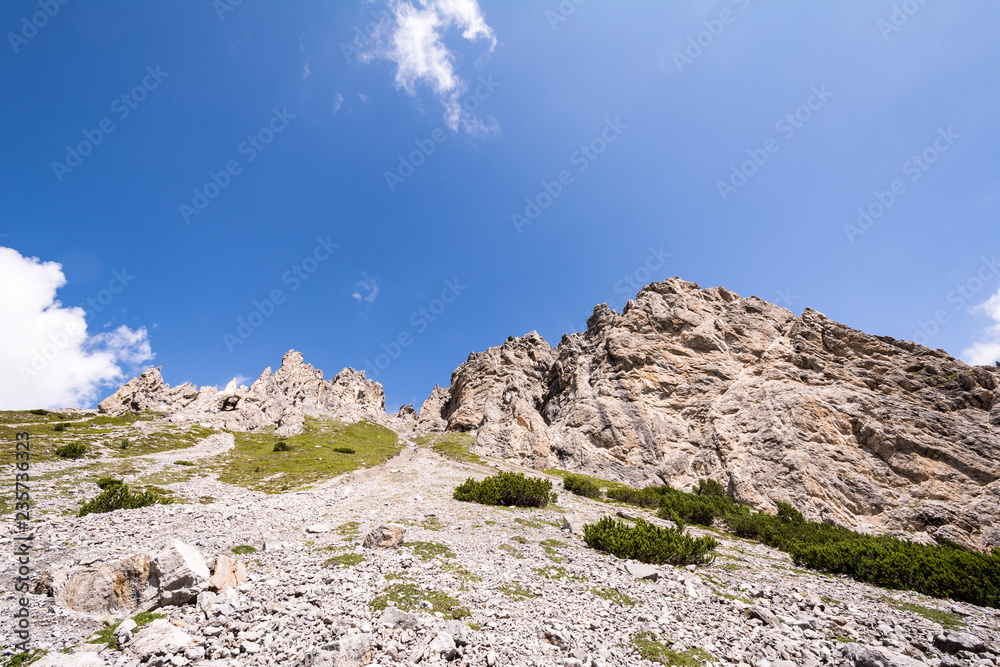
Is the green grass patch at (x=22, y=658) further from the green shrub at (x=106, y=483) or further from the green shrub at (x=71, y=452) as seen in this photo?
the green shrub at (x=71, y=452)

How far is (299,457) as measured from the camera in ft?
209

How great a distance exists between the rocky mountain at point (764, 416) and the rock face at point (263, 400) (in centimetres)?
248

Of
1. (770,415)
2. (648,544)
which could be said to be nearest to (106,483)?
(648,544)

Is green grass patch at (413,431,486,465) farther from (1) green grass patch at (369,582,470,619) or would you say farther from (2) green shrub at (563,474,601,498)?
(1) green grass patch at (369,582,470,619)

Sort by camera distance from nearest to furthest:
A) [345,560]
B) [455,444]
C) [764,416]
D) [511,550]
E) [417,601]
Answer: [417,601], [345,560], [511,550], [764,416], [455,444]

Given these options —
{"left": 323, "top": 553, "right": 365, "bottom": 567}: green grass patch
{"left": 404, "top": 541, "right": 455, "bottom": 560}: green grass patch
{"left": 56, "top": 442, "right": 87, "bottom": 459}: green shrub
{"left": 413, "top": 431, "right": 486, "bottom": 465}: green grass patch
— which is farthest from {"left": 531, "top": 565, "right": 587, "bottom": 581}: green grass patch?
{"left": 413, "top": 431, "right": 486, "bottom": 465}: green grass patch

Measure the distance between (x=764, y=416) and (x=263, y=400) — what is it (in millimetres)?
132248

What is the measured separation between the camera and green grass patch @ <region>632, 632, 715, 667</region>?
895cm

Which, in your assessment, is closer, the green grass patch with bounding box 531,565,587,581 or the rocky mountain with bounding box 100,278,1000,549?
the green grass patch with bounding box 531,565,587,581

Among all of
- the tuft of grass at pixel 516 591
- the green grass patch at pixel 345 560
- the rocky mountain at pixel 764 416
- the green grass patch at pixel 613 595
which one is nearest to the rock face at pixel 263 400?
the rocky mountain at pixel 764 416

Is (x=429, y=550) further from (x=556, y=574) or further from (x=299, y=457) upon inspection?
(x=299, y=457)

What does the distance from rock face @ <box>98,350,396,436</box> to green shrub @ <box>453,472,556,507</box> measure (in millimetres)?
89866

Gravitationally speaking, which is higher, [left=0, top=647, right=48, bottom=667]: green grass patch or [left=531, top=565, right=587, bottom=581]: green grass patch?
[left=531, top=565, right=587, bottom=581]: green grass patch

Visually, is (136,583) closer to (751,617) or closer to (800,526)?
(751,617)
